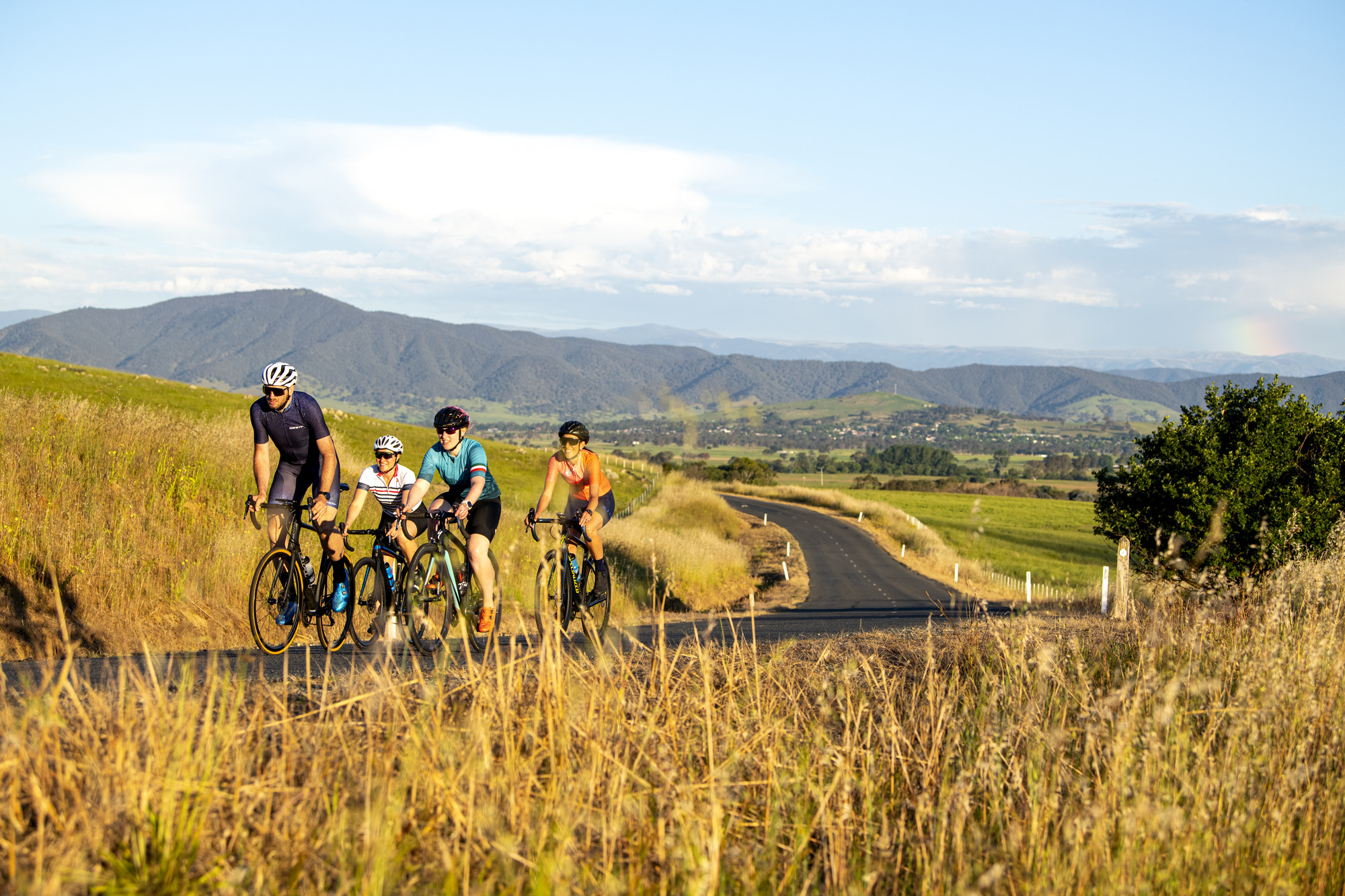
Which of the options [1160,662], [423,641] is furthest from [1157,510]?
[423,641]

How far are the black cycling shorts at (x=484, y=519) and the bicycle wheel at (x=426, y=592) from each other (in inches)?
13.7

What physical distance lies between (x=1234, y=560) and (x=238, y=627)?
27.9 m

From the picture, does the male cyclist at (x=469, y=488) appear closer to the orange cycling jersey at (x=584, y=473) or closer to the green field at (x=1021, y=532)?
the orange cycling jersey at (x=584, y=473)

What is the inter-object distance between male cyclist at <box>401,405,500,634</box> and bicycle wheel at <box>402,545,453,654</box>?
0.29 meters

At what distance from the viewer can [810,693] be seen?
5.26 meters

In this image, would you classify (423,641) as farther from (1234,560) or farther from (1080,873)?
(1234,560)

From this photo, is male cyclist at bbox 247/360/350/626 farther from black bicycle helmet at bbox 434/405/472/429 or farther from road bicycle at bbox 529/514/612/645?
road bicycle at bbox 529/514/612/645

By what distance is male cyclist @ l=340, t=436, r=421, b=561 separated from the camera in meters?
7.36

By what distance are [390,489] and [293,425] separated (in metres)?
1.02

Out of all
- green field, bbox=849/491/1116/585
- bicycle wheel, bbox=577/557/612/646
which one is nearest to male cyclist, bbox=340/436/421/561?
bicycle wheel, bbox=577/557/612/646

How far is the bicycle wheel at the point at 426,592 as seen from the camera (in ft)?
23.6

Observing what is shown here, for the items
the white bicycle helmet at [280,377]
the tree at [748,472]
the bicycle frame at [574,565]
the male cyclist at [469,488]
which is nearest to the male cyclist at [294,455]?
the white bicycle helmet at [280,377]

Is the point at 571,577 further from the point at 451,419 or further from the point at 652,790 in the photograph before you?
the point at 652,790

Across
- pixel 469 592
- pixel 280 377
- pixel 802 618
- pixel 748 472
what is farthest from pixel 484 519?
pixel 748 472
